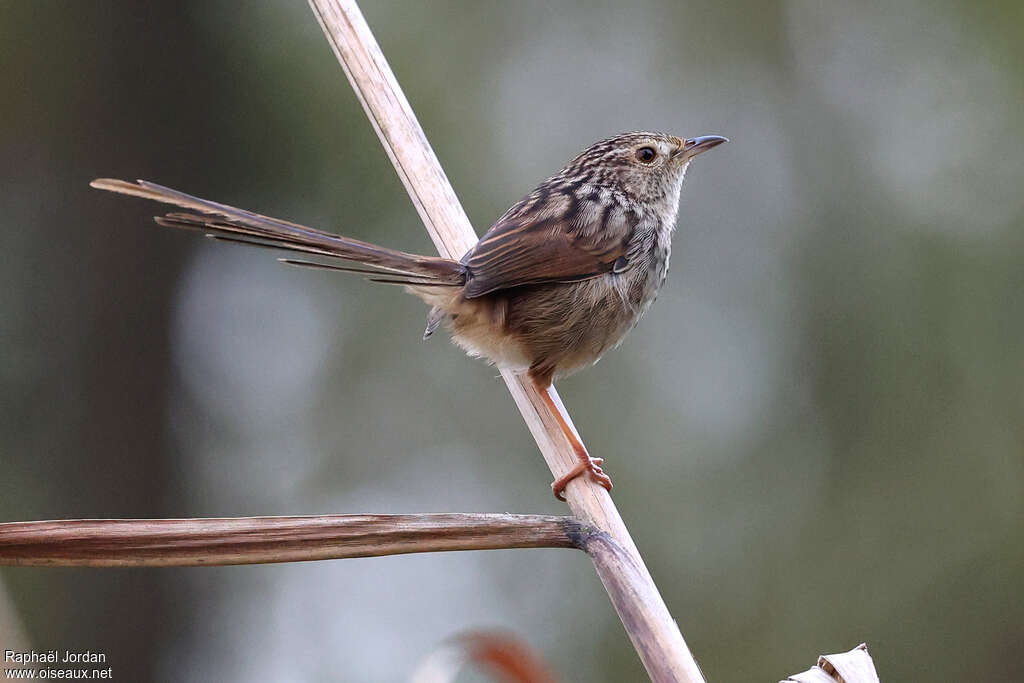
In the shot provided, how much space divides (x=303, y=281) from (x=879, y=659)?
4.61 m

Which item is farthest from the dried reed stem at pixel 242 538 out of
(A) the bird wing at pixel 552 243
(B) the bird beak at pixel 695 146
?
(B) the bird beak at pixel 695 146

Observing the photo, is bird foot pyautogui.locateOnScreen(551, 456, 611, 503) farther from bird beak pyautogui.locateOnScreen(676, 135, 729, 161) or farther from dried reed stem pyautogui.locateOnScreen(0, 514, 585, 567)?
bird beak pyautogui.locateOnScreen(676, 135, 729, 161)

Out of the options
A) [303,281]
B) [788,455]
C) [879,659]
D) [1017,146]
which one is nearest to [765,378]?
[788,455]

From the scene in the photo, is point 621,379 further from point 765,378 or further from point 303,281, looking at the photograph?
point 303,281

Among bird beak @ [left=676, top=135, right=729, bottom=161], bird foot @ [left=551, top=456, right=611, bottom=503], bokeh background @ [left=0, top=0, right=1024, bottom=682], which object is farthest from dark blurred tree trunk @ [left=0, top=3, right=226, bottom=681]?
bird foot @ [left=551, top=456, right=611, bottom=503]

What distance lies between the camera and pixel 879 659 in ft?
20.9

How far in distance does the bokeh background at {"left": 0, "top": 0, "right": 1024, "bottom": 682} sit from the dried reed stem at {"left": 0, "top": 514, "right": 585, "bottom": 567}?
4484 mm

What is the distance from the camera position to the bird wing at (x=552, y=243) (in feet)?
10.6

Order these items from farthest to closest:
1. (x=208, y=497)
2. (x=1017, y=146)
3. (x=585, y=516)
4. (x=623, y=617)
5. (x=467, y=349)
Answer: (x=1017, y=146)
(x=208, y=497)
(x=467, y=349)
(x=585, y=516)
(x=623, y=617)

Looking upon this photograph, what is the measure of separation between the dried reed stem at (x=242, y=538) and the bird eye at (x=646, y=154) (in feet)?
8.21

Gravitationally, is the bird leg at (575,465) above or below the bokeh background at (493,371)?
below

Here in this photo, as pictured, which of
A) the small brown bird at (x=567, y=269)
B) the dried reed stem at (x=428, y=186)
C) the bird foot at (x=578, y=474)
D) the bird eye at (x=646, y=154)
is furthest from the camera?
the bird eye at (x=646, y=154)

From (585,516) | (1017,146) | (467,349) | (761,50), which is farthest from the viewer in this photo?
(761,50)

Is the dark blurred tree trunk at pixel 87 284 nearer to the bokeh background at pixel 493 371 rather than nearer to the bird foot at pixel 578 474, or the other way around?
the bokeh background at pixel 493 371
